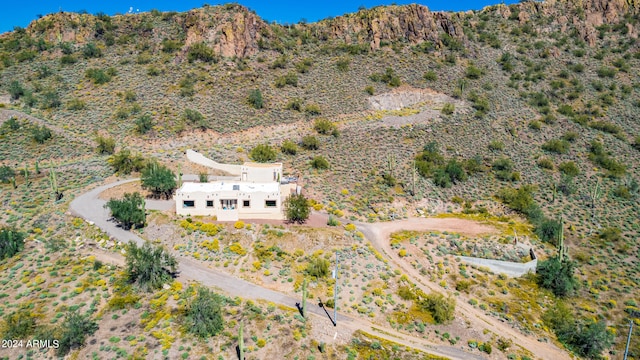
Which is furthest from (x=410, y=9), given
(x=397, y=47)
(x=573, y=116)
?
(x=573, y=116)

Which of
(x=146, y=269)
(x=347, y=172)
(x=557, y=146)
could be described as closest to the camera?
(x=146, y=269)

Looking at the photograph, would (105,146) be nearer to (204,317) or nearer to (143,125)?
(143,125)


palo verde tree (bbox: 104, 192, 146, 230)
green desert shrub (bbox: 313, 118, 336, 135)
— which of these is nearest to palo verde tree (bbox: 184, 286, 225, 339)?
palo verde tree (bbox: 104, 192, 146, 230)

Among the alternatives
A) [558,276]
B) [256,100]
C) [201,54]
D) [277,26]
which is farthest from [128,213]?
[277,26]

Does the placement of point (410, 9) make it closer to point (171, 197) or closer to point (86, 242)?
point (171, 197)

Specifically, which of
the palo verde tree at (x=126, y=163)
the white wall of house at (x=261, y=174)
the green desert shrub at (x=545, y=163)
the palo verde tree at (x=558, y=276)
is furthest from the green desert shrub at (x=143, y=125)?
the green desert shrub at (x=545, y=163)

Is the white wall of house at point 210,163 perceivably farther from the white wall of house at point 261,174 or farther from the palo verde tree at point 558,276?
the palo verde tree at point 558,276
